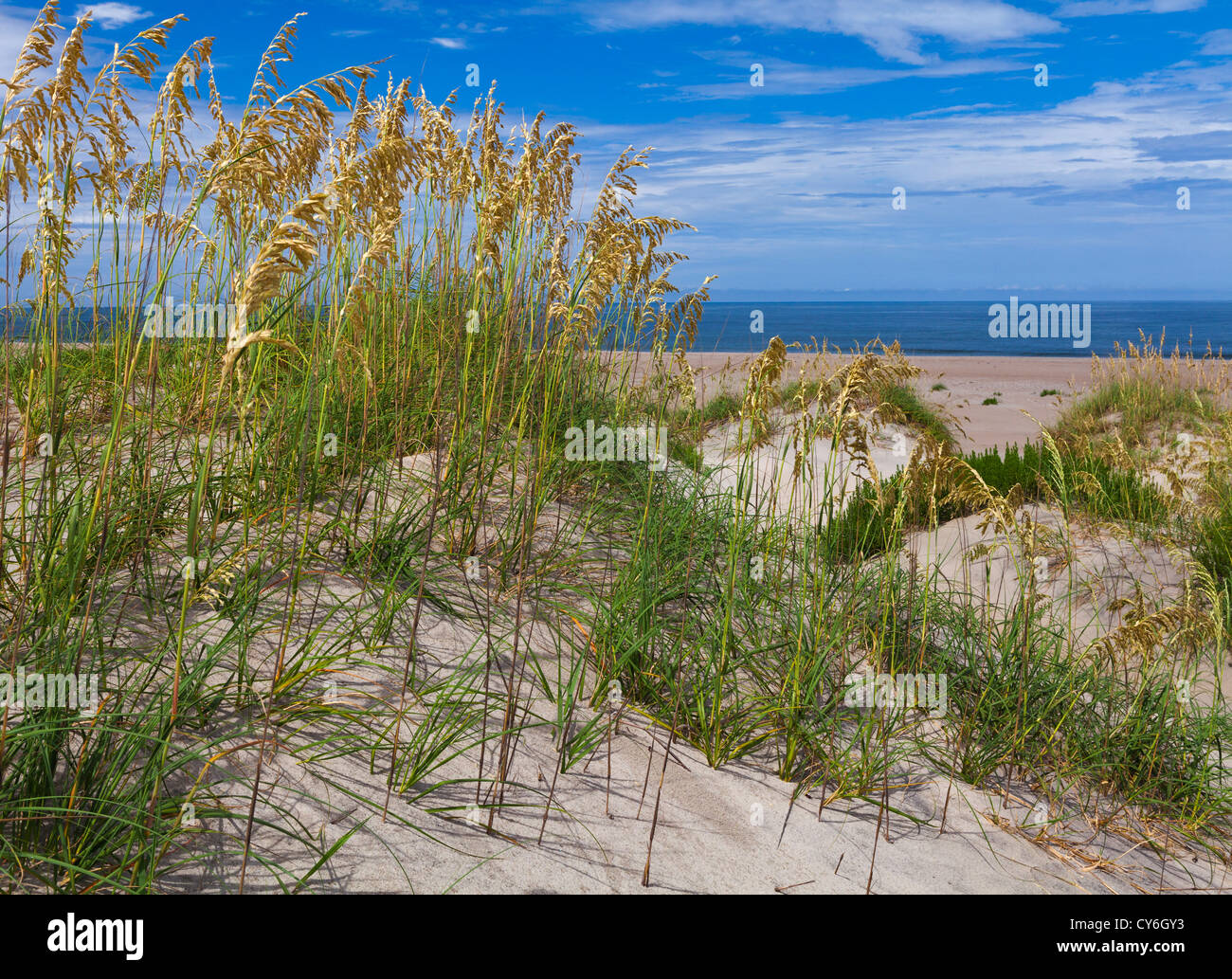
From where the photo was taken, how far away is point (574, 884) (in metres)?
2.40

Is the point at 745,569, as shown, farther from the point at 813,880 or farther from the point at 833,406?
→ the point at 813,880

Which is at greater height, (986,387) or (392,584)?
(986,387)

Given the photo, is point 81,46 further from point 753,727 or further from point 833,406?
point 753,727

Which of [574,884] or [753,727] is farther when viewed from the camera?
[753,727]

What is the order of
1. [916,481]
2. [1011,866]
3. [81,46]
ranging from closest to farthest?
[81,46] < [1011,866] < [916,481]

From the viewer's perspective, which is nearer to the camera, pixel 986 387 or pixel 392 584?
pixel 392 584

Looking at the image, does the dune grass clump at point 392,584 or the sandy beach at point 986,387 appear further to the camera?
the sandy beach at point 986,387

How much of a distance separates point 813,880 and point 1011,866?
35.5 inches

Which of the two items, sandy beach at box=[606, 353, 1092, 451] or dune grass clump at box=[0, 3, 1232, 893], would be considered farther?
sandy beach at box=[606, 353, 1092, 451]

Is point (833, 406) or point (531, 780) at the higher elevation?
point (833, 406)
